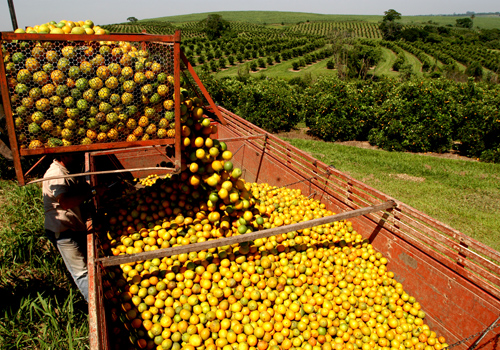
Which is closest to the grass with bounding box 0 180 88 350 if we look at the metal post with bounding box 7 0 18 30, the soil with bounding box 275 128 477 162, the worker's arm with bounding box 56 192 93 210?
the worker's arm with bounding box 56 192 93 210

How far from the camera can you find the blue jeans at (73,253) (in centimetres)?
438

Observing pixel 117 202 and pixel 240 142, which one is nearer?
pixel 117 202

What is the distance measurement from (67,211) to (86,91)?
2018mm

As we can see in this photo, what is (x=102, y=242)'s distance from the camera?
15.8 ft

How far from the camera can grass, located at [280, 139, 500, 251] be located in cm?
843

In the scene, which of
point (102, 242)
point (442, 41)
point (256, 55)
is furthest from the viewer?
point (442, 41)

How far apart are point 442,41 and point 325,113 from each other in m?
80.6

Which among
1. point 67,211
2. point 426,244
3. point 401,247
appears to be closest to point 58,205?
point 67,211

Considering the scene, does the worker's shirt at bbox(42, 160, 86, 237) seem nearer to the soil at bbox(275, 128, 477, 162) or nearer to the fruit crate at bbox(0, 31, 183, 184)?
the fruit crate at bbox(0, 31, 183, 184)

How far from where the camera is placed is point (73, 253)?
448cm

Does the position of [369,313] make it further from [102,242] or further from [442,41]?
[442,41]

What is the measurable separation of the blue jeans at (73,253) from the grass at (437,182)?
8675 millimetres

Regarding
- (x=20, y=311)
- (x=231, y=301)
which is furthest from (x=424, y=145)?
(x=20, y=311)

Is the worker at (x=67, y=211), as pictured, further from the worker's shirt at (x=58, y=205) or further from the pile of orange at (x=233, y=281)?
the pile of orange at (x=233, y=281)
